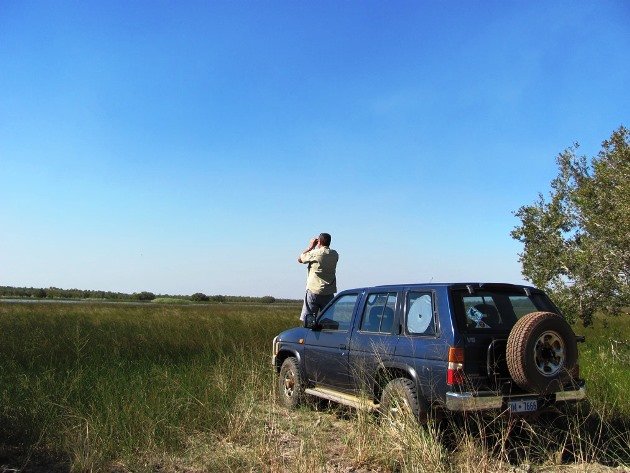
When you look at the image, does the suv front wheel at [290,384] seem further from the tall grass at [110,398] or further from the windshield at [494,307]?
the windshield at [494,307]

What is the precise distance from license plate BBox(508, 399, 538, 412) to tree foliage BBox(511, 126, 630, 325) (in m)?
6.73

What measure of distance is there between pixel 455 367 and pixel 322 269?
4434 mm

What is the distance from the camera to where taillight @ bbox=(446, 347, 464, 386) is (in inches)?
203

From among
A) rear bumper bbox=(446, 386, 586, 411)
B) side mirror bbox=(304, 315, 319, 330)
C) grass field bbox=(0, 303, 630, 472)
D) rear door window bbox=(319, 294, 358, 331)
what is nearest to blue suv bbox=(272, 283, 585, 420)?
rear bumper bbox=(446, 386, 586, 411)

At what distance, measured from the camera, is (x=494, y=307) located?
588 cm

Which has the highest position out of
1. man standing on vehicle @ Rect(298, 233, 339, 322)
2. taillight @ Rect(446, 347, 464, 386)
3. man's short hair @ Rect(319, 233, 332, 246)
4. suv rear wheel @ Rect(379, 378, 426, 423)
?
man's short hair @ Rect(319, 233, 332, 246)

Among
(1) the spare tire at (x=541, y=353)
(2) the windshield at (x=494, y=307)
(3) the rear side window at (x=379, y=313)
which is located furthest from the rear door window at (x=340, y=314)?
(1) the spare tire at (x=541, y=353)

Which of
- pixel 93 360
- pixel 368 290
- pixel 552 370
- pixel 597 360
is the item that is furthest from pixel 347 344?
pixel 597 360

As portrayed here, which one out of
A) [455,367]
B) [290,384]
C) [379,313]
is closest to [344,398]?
[379,313]

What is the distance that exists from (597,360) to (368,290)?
21.2 feet

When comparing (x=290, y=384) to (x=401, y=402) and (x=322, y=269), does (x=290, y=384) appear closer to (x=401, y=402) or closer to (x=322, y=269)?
(x=322, y=269)

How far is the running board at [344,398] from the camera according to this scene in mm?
5902

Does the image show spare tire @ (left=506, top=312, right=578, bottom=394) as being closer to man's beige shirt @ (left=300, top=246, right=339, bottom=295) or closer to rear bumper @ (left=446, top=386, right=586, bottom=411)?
rear bumper @ (left=446, top=386, right=586, bottom=411)

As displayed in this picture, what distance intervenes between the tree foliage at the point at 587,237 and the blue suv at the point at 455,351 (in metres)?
6.21
